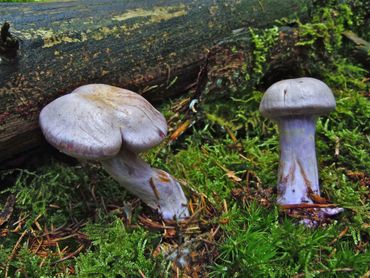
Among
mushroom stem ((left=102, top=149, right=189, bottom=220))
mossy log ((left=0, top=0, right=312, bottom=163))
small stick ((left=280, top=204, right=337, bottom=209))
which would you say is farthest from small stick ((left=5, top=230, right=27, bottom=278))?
small stick ((left=280, top=204, right=337, bottom=209))

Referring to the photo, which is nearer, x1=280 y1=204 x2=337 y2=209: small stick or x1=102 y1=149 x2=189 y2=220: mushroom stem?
x1=102 y1=149 x2=189 y2=220: mushroom stem

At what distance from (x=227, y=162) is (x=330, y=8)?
4.83 feet

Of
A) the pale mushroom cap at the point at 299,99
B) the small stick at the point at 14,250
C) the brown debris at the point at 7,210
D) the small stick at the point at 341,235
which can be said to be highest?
the pale mushroom cap at the point at 299,99

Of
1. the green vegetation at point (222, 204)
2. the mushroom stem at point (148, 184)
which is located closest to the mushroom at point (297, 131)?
the green vegetation at point (222, 204)

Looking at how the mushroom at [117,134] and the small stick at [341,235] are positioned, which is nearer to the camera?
the mushroom at [117,134]

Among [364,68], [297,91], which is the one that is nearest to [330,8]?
[364,68]

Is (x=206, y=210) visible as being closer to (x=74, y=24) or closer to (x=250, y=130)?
(x=250, y=130)

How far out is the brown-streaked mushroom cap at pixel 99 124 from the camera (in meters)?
1.76

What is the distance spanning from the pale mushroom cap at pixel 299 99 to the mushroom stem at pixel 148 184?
631 millimetres

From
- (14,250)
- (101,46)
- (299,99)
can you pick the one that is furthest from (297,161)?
(14,250)

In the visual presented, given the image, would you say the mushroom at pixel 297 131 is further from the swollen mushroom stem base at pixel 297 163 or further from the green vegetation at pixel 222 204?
the green vegetation at pixel 222 204

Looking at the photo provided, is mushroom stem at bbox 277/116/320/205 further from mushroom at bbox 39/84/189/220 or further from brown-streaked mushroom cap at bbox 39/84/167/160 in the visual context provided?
brown-streaked mushroom cap at bbox 39/84/167/160

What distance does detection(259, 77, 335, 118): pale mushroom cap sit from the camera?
207cm

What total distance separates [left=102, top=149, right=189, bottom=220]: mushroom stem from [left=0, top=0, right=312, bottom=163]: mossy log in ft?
1.66
